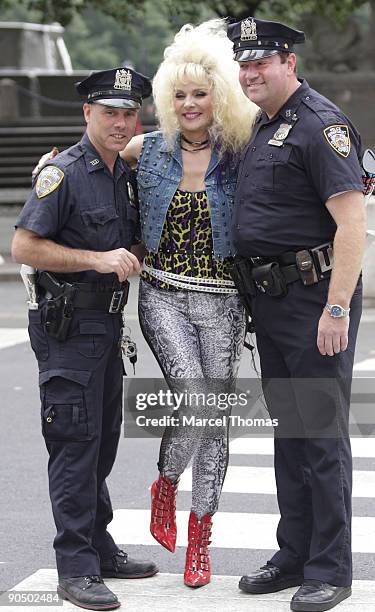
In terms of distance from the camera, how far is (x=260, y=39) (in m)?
4.66

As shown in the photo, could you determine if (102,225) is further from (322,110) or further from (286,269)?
(322,110)

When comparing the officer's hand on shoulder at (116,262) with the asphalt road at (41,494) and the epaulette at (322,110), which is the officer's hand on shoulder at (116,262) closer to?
the epaulette at (322,110)

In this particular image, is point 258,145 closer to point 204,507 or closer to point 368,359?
point 204,507

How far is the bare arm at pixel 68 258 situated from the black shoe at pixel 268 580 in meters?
1.24

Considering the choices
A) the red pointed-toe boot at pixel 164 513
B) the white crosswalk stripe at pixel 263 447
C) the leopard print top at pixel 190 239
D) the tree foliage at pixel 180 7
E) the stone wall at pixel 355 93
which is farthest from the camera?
the stone wall at pixel 355 93

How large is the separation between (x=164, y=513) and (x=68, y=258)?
1110 millimetres

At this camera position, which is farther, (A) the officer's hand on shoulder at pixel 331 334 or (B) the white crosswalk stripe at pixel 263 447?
(B) the white crosswalk stripe at pixel 263 447

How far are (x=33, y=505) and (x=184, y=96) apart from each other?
8.35 ft

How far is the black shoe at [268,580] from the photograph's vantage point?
16.1 feet

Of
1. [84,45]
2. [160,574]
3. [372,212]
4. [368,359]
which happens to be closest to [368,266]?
[372,212]

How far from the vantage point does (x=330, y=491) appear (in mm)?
4688

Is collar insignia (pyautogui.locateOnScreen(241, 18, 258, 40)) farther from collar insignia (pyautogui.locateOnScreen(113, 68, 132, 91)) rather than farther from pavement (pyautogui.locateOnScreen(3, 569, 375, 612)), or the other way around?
pavement (pyautogui.locateOnScreen(3, 569, 375, 612))

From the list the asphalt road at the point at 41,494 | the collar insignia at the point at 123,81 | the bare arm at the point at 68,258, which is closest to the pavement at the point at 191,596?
the asphalt road at the point at 41,494

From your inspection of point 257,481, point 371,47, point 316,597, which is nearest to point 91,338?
point 316,597
